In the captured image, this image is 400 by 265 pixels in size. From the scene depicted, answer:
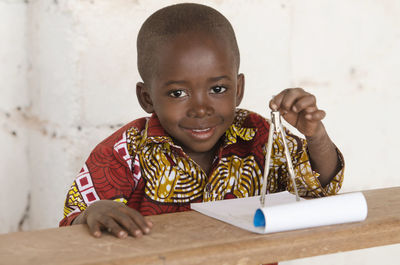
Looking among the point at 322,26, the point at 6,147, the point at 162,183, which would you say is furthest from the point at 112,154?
the point at 322,26

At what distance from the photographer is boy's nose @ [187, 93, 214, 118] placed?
1.16 meters

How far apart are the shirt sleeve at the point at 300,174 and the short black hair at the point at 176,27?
23 cm

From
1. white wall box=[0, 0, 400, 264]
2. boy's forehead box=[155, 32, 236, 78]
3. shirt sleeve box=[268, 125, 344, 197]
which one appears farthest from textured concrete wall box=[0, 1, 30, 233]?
shirt sleeve box=[268, 125, 344, 197]

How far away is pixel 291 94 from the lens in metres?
1.01

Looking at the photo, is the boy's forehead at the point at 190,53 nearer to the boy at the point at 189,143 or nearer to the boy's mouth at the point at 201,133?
the boy at the point at 189,143

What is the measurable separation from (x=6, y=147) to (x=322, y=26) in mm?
1134

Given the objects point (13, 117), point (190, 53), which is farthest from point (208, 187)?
point (13, 117)

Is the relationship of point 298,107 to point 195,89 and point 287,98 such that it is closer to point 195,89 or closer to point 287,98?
point 287,98

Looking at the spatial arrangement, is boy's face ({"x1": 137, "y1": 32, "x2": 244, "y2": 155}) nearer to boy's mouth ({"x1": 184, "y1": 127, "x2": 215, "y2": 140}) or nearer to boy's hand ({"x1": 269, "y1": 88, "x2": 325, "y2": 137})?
boy's mouth ({"x1": 184, "y1": 127, "x2": 215, "y2": 140})

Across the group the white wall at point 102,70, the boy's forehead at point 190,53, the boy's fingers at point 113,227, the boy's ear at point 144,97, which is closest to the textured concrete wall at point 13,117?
the white wall at point 102,70

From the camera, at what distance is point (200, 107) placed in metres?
1.16

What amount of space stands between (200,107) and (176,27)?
18 centimetres

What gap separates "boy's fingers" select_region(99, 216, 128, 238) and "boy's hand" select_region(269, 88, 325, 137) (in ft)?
1.14

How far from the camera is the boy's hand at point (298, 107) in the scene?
1004 mm
